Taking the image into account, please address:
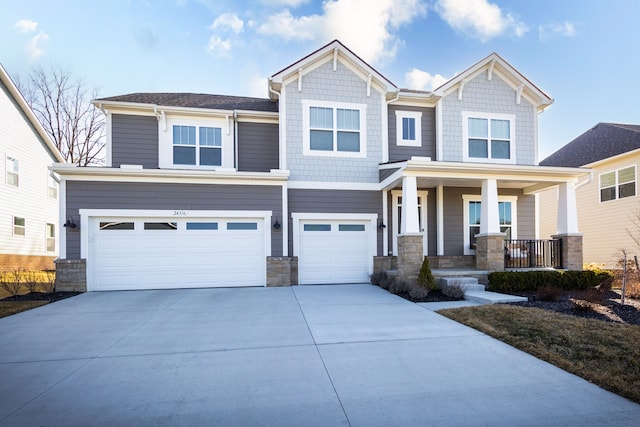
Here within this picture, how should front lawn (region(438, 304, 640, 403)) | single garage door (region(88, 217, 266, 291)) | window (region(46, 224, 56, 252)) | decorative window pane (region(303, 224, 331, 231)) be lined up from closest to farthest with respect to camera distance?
1. front lawn (region(438, 304, 640, 403))
2. single garage door (region(88, 217, 266, 291))
3. decorative window pane (region(303, 224, 331, 231))
4. window (region(46, 224, 56, 252))

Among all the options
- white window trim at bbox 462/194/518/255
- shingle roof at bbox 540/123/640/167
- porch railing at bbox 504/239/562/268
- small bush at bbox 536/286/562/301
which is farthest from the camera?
shingle roof at bbox 540/123/640/167

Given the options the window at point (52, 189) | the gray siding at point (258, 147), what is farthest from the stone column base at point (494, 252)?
the window at point (52, 189)

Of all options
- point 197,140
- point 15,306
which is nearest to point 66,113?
point 197,140

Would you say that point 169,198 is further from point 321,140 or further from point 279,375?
point 279,375

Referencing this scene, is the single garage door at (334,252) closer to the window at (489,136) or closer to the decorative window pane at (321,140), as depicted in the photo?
the decorative window pane at (321,140)

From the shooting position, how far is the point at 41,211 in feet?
56.2

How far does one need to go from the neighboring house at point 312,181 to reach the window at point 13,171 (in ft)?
26.8

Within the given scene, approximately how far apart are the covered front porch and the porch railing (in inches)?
1.0

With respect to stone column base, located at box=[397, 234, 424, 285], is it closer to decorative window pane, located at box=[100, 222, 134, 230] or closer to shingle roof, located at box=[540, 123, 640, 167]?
decorative window pane, located at box=[100, 222, 134, 230]

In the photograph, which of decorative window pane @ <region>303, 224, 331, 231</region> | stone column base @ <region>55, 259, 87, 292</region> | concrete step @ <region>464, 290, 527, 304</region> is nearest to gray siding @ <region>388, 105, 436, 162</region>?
decorative window pane @ <region>303, 224, 331, 231</region>

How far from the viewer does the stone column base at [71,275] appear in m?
9.15

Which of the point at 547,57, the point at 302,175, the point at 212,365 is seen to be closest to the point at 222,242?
the point at 302,175

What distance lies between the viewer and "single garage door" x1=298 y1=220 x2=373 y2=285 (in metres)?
10.6

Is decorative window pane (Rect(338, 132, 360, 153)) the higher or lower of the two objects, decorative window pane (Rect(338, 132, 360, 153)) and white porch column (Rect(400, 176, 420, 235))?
the higher
